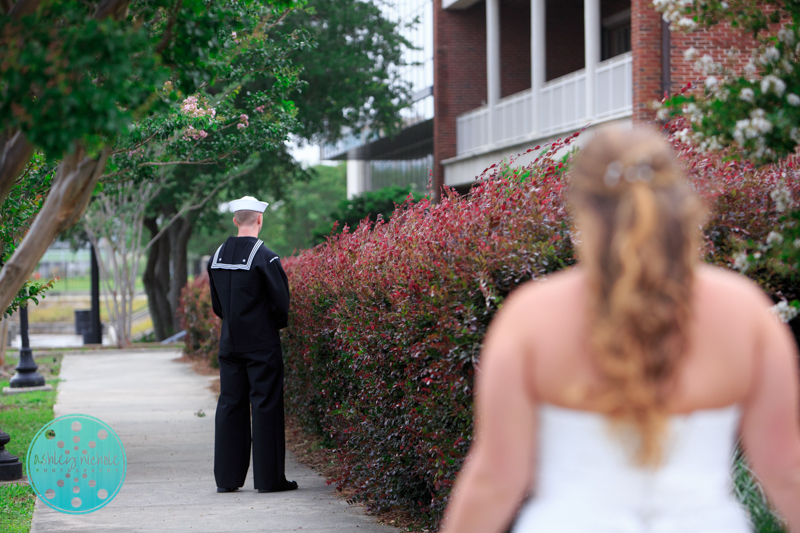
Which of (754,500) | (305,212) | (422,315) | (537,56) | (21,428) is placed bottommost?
(21,428)

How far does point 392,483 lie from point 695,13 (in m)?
3.48

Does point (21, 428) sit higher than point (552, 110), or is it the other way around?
point (552, 110)

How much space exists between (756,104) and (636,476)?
201cm

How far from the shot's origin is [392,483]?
19.1ft

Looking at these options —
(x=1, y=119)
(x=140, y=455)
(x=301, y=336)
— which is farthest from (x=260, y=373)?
(x=1, y=119)

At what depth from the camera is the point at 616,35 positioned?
70.7 feet

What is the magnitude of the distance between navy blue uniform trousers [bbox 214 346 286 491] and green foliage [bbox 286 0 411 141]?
50.2 ft

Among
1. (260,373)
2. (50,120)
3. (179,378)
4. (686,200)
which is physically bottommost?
(179,378)

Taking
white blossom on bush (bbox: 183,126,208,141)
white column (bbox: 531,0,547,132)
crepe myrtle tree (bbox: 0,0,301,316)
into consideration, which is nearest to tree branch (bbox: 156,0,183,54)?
crepe myrtle tree (bbox: 0,0,301,316)

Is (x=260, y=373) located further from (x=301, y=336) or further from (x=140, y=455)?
(x=140, y=455)

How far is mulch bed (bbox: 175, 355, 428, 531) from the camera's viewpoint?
230 inches

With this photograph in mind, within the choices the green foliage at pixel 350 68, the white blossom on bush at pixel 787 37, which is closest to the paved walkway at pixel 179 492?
the white blossom on bush at pixel 787 37

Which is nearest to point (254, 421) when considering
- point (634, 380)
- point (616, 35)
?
point (634, 380)

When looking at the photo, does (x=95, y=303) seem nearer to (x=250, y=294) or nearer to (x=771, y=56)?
(x=250, y=294)
